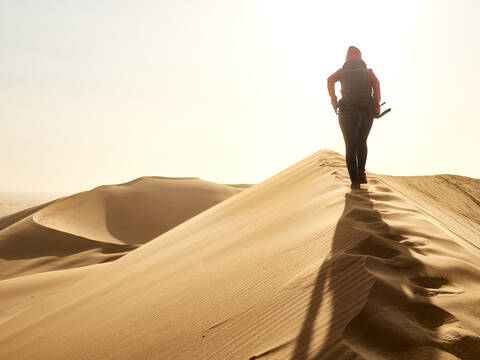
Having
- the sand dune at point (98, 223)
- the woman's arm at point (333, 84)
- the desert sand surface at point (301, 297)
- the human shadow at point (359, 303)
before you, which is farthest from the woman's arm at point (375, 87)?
the sand dune at point (98, 223)

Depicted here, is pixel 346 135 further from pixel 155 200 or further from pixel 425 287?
pixel 155 200

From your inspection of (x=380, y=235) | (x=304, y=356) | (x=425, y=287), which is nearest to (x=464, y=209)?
(x=380, y=235)

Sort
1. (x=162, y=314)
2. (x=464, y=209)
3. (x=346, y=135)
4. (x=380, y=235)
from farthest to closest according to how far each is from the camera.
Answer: (x=464, y=209), (x=346, y=135), (x=162, y=314), (x=380, y=235)

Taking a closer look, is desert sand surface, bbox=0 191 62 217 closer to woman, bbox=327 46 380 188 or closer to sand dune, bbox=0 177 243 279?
sand dune, bbox=0 177 243 279

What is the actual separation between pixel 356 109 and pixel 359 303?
331 cm

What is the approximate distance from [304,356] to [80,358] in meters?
1.83

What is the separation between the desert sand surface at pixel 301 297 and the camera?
152 centimetres

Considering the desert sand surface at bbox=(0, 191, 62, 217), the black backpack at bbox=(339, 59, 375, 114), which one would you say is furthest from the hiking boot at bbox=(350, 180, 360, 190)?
the desert sand surface at bbox=(0, 191, 62, 217)

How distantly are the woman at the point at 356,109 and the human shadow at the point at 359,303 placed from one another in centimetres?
214

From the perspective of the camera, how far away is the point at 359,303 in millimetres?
1637

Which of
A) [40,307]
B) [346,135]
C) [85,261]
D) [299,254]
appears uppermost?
[346,135]

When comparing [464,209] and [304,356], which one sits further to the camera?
[464,209]

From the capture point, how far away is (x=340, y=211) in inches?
127

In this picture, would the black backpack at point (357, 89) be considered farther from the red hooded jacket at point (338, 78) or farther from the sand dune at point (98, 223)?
the sand dune at point (98, 223)
